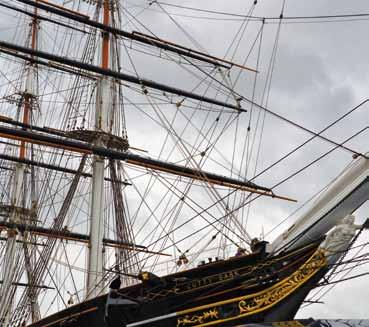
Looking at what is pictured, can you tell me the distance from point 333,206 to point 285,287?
4.33ft

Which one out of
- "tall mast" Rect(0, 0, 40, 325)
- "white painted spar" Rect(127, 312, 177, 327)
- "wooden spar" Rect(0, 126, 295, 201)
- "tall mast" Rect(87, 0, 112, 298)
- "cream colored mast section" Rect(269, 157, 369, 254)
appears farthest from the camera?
"tall mast" Rect(0, 0, 40, 325)

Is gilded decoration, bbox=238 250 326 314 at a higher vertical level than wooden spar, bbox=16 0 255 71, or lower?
lower

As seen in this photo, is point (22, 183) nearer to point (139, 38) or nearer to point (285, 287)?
point (139, 38)

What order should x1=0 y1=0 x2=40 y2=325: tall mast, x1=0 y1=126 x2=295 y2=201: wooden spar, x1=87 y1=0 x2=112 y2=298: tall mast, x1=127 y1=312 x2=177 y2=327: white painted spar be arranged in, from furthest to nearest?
x1=0 y1=0 x2=40 y2=325: tall mast, x1=0 y1=126 x2=295 y2=201: wooden spar, x1=87 y1=0 x2=112 y2=298: tall mast, x1=127 y1=312 x2=177 y2=327: white painted spar

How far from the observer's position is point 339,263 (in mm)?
8633

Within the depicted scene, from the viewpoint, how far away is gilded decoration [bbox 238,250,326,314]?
8.62m

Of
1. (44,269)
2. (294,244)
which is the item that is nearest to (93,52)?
(44,269)

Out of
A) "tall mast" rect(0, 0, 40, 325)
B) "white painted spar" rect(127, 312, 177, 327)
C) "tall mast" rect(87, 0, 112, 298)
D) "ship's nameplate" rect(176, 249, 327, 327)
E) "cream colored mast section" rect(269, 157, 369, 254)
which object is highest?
"tall mast" rect(0, 0, 40, 325)

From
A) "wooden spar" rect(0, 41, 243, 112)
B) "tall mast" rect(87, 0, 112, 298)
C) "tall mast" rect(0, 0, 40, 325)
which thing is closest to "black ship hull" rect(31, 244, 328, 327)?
"tall mast" rect(87, 0, 112, 298)

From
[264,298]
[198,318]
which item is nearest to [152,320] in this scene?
[198,318]

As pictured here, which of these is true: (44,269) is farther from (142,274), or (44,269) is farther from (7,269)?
(7,269)

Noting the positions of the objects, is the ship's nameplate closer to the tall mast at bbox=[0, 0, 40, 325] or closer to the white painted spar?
the white painted spar

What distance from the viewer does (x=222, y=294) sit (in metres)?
9.03

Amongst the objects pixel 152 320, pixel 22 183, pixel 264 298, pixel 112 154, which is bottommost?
pixel 264 298
